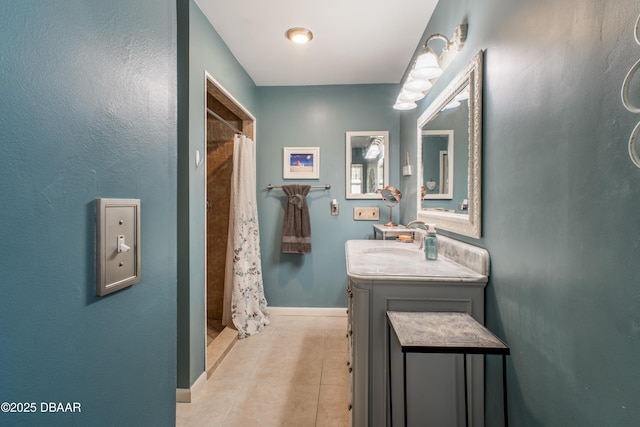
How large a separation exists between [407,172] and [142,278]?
7.76 ft

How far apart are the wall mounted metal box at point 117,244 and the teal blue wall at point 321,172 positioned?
2.51 m

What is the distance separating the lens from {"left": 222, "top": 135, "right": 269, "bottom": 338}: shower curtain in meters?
2.51

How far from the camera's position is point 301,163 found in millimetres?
3000

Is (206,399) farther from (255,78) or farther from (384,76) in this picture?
(384,76)

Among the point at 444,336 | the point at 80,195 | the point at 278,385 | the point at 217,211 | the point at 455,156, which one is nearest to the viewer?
the point at 80,195

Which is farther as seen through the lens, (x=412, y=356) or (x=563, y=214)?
(x=412, y=356)

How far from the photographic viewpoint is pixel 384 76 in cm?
280

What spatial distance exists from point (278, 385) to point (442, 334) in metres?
1.38

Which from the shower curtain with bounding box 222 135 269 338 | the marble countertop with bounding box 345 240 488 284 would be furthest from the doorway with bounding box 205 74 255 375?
the marble countertop with bounding box 345 240 488 284

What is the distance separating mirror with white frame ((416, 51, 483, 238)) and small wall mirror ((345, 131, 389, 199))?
86cm

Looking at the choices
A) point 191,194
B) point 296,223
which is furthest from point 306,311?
point 191,194

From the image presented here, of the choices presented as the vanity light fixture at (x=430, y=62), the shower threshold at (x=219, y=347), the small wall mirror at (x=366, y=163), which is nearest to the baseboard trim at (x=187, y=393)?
the shower threshold at (x=219, y=347)

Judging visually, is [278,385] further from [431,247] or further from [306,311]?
[431,247]

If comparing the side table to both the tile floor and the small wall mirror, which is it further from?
the small wall mirror
